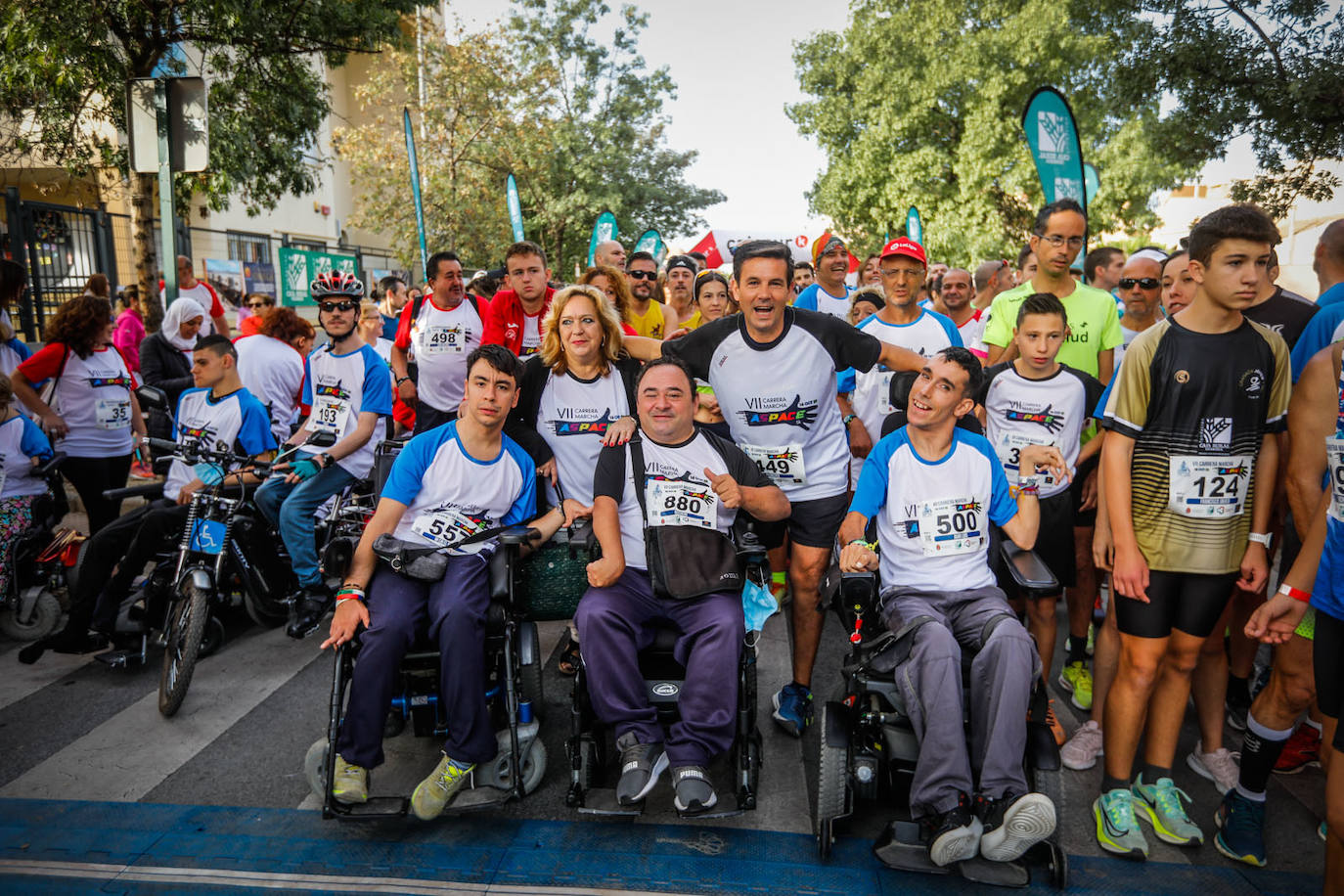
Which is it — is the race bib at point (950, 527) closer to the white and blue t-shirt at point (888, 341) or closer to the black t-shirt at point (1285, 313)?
the white and blue t-shirt at point (888, 341)

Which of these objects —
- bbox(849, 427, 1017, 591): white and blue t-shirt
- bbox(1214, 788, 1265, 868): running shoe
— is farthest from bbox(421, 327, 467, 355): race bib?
A: bbox(1214, 788, 1265, 868): running shoe

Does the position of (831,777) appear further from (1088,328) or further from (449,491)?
(1088,328)

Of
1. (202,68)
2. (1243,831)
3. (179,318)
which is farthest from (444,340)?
(1243,831)

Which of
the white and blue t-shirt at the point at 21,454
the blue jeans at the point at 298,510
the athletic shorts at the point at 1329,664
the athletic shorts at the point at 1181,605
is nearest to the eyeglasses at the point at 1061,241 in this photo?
the athletic shorts at the point at 1181,605

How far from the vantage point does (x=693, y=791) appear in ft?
9.57

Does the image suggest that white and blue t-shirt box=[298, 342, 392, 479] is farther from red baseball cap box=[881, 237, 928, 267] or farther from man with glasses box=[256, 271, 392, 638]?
red baseball cap box=[881, 237, 928, 267]

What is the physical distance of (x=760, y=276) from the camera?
3668 mm

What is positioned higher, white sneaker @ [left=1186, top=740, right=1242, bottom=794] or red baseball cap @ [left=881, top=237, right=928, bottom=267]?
red baseball cap @ [left=881, top=237, right=928, bottom=267]

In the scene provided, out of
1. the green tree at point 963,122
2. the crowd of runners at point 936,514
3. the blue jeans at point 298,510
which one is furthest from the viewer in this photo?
the green tree at point 963,122

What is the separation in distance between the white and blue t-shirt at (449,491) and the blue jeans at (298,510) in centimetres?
164

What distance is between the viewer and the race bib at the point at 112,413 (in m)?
5.44

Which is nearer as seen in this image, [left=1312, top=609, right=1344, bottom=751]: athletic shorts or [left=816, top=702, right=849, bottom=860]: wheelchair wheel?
[left=1312, top=609, right=1344, bottom=751]: athletic shorts

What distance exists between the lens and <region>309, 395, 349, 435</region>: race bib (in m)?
5.25

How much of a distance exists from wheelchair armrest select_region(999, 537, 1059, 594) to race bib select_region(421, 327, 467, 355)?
4.07 metres
